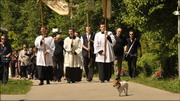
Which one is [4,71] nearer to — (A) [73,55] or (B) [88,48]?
(A) [73,55]

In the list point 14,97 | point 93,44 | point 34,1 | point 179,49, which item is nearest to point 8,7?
point 34,1

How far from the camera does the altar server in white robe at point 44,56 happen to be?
20.2 m

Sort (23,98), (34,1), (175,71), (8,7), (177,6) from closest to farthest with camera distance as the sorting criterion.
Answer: (23,98)
(177,6)
(175,71)
(34,1)
(8,7)

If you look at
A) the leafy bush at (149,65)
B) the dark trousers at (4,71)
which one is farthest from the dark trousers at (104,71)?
the dark trousers at (4,71)

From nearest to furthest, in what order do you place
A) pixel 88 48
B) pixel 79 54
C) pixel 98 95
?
pixel 98 95
pixel 88 48
pixel 79 54

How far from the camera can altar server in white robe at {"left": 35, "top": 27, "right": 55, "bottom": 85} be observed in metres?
20.2

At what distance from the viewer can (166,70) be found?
2131 centimetres

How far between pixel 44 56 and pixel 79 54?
1.97m

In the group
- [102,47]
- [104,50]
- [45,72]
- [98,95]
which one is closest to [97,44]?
[102,47]

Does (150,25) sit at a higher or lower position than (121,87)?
higher

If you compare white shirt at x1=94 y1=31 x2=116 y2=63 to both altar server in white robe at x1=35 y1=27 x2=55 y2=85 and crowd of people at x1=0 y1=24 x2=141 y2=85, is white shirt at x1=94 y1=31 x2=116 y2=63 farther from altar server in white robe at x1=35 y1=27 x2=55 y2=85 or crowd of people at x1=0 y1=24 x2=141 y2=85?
altar server in white robe at x1=35 y1=27 x2=55 y2=85

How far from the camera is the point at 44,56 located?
20.3m

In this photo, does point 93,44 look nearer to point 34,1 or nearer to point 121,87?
point 121,87

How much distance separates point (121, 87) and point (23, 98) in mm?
2220
